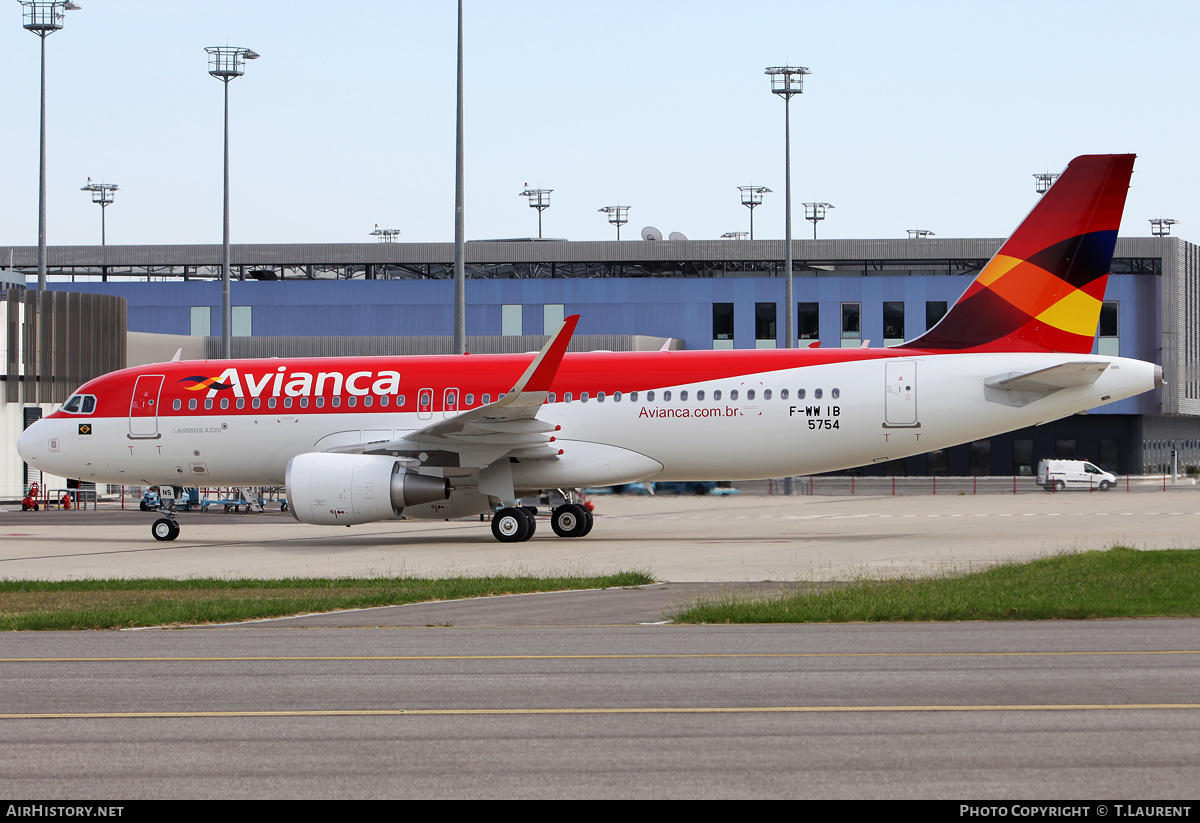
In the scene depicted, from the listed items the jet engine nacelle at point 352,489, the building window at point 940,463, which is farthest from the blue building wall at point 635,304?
the jet engine nacelle at point 352,489

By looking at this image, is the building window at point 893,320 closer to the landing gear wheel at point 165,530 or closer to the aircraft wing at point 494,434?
the aircraft wing at point 494,434

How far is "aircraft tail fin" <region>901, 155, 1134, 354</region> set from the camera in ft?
80.9

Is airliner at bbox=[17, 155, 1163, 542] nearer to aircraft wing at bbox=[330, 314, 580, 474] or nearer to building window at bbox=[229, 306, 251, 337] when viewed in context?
aircraft wing at bbox=[330, 314, 580, 474]

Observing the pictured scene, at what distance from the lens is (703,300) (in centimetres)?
6544

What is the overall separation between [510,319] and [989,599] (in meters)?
52.6

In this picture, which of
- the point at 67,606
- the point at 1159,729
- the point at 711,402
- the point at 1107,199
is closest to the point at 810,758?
the point at 1159,729

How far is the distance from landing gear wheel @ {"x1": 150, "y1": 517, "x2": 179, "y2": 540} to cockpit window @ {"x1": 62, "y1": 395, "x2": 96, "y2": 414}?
→ 9.34 feet

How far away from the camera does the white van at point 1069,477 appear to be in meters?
55.3

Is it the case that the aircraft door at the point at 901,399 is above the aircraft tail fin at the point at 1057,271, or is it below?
below

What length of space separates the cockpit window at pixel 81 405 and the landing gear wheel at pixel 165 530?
9.34 feet

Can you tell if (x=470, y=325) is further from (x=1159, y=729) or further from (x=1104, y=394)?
(x=1159, y=729)

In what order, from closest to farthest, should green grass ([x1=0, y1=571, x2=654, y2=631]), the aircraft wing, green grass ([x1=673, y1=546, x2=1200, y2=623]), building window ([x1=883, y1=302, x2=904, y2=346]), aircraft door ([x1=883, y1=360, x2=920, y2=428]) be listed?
green grass ([x1=673, y1=546, x2=1200, y2=623]), green grass ([x1=0, y1=571, x2=654, y2=631]), the aircraft wing, aircraft door ([x1=883, y1=360, x2=920, y2=428]), building window ([x1=883, y1=302, x2=904, y2=346])

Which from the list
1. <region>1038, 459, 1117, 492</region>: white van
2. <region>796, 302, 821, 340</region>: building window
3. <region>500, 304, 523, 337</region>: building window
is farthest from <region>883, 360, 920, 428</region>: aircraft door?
<region>500, 304, 523, 337</region>: building window

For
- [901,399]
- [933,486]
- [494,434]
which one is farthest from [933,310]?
[494,434]
